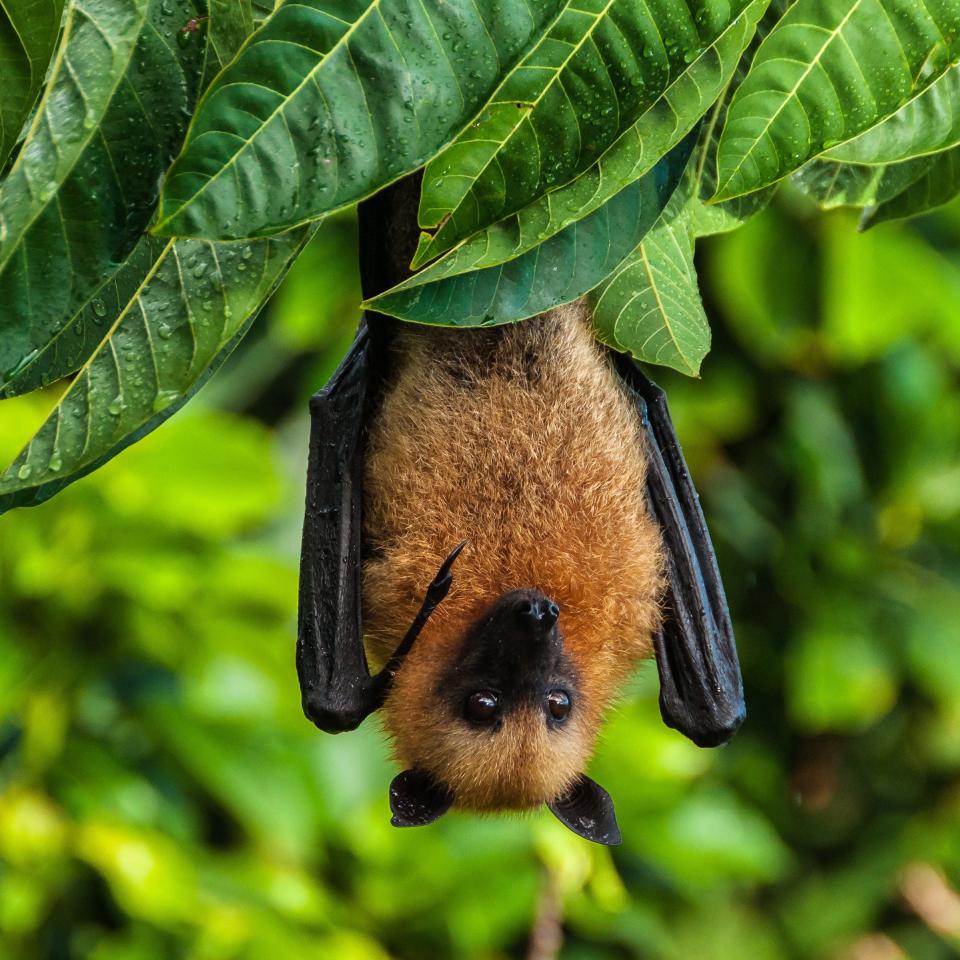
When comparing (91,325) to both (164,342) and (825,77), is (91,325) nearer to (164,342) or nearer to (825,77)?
(164,342)

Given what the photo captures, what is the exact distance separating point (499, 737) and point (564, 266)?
114cm

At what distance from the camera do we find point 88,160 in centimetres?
102

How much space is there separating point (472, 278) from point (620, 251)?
16 cm

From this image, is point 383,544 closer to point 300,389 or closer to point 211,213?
point 211,213

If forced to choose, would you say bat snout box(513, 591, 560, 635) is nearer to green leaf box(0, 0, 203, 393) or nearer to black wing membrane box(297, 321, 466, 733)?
black wing membrane box(297, 321, 466, 733)

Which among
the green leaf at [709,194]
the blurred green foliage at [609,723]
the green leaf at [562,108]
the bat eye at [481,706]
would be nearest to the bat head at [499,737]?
the bat eye at [481,706]

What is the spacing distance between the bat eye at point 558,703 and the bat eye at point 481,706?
0.31ft

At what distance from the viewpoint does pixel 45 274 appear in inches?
40.3

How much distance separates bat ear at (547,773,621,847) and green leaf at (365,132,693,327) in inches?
47.2

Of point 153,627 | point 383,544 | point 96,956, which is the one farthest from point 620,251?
point 96,956

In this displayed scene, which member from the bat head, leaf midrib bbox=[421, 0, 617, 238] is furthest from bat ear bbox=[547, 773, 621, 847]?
leaf midrib bbox=[421, 0, 617, 238]

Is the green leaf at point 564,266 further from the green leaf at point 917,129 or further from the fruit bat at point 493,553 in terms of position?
the fruit bat at point 493,553

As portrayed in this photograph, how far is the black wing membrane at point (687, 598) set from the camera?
7.00 ft

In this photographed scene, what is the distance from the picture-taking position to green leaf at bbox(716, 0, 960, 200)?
1.13 meters
